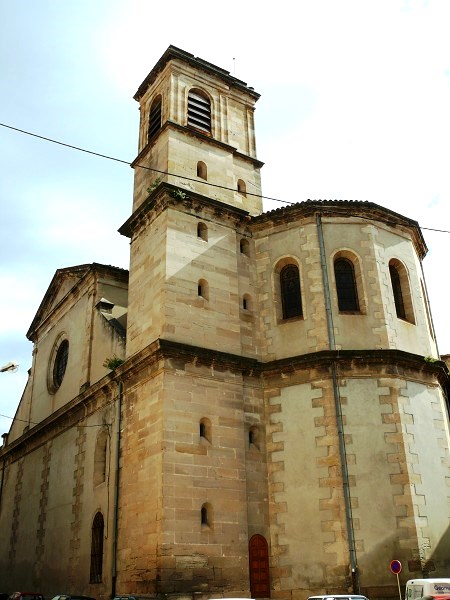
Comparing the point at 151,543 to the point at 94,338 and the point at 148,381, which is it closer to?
the point at 148,381

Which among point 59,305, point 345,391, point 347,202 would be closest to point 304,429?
point 345,391

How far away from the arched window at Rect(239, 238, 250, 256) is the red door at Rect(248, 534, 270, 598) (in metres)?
9.36

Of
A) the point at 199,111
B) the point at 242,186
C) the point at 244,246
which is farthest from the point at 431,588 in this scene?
the point at 199,111

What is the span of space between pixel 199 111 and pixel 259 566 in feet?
54.2

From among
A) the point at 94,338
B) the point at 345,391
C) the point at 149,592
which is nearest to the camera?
the point at 149,592

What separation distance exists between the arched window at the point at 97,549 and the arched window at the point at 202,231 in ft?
31.1

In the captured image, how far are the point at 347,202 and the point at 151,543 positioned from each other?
12287 mm

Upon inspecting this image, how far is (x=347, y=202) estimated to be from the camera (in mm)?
21516

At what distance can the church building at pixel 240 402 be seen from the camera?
56.3ft

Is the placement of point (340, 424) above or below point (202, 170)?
below

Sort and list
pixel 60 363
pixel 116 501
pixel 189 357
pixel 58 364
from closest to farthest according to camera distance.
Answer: pixel 189 357
pixel 116 501
pixel 60 363
pixel 58 364

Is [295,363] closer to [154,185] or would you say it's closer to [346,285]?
[346,285]

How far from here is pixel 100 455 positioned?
21.4 m

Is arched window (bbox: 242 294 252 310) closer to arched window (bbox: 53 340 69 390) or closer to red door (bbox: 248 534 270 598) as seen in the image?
red door (bbox: 248 534 270 598)
